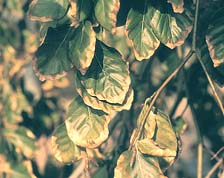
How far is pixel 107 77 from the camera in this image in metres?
0.95

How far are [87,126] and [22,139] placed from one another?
818mm

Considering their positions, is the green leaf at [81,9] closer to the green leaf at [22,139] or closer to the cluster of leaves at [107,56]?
the cluster of leaves at [107,56]

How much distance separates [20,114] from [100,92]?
0.98 metres

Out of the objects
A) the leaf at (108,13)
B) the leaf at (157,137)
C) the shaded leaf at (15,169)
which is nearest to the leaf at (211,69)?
the leaf at (157,137)

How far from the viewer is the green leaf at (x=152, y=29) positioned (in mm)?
949

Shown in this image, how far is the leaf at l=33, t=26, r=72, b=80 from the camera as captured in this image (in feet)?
3.05

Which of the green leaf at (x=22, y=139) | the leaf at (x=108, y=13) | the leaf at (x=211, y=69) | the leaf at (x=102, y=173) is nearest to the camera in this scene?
the leaf at (x=108, y=13)

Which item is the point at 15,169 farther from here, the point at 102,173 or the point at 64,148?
the point at 64,148

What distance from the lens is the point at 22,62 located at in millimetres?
1931

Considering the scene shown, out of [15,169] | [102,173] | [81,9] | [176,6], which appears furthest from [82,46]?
[15,169]

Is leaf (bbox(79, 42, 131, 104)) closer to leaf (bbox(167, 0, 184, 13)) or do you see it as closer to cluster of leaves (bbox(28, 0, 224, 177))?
cluster of leaves (bbox(28, 0, 224, 177))

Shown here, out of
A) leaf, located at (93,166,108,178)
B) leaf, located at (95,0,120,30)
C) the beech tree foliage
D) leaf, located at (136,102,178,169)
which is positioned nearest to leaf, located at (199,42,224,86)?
the beech tree foliage

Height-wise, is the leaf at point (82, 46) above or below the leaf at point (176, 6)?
below

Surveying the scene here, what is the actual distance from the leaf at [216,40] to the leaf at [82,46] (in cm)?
20
